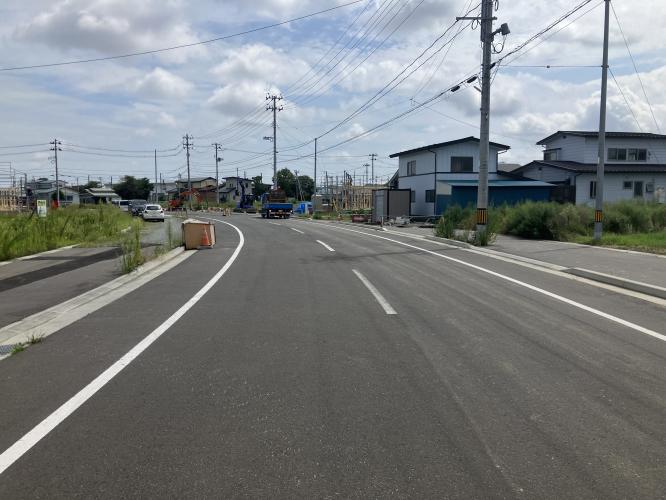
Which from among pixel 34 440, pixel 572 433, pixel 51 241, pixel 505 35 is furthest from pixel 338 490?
pixel 505 35

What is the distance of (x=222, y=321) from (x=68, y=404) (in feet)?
10.7

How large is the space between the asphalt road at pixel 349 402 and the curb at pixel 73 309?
1.17 feet

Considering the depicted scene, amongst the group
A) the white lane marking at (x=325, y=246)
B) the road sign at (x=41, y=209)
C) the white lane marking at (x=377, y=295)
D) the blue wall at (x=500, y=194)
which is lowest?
the white lane marking at (x=377, y=295)

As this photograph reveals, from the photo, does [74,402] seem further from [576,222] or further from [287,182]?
[287,182]

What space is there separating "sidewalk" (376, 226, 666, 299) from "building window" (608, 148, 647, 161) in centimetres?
2329

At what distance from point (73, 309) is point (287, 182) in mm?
112570

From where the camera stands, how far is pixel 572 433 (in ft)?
14.0

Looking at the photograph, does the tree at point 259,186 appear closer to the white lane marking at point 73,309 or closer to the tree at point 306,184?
the tree at point 306,184

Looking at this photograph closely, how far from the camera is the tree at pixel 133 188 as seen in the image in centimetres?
12781

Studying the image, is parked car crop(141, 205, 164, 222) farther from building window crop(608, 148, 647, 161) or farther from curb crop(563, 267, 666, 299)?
curb crop(563, 267, 666, 299)

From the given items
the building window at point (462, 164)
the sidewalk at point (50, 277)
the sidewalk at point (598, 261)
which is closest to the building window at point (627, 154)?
the building window at point (462, 164)

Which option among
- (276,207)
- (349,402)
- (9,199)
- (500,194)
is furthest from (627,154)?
(9,199)

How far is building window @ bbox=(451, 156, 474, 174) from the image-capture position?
143ft

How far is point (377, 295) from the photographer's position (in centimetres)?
1016
